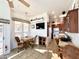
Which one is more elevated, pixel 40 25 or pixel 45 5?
pixel 45 5

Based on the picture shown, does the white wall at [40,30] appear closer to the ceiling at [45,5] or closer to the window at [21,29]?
the window at [21,29]

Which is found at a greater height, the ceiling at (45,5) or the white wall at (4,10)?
the ceiling at (45,5)

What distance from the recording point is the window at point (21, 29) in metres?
7.98

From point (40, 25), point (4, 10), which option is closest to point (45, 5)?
point (4, 10)

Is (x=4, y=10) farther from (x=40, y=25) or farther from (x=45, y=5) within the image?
(x=40, y=25)

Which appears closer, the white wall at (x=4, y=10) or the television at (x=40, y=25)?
the white wall at (x=4, y=10)

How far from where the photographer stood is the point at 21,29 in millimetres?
8734

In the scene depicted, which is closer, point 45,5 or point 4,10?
point 4,10

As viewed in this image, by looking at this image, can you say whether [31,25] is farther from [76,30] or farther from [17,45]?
[76,30]

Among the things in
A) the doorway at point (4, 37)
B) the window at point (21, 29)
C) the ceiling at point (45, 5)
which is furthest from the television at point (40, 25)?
the doorway at point (4, 37)

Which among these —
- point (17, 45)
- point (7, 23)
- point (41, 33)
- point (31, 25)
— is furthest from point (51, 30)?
point (7, 23)

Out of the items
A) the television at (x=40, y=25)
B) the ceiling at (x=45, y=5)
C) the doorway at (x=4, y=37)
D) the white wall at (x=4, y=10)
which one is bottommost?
the doorway at (x=4, y=37)

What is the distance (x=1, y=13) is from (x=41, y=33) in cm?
481

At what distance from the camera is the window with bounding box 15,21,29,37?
7981 mm
